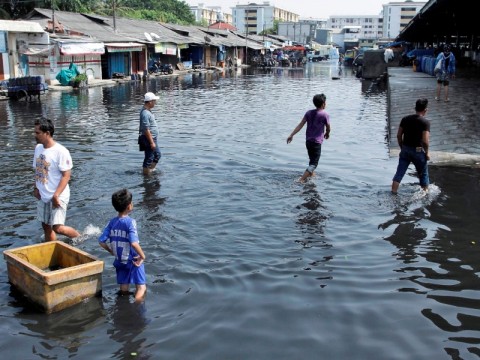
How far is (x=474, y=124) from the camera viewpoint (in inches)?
542

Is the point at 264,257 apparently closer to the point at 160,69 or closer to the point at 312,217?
the point at 312,217

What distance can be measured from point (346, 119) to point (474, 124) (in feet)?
20.1

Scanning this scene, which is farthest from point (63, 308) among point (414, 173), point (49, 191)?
point (414, 173)

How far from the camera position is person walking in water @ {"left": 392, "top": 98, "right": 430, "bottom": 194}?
8398mm

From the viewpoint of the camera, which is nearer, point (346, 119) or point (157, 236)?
point (157, 236)

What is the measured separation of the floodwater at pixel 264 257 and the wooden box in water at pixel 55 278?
12cm

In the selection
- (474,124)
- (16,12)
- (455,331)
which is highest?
(16,12)

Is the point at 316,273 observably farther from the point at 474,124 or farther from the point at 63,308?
the point at 474,124

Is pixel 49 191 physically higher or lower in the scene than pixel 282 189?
higher

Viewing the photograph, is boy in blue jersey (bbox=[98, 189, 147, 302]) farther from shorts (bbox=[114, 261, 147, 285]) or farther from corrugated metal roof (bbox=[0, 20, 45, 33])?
corrugated metal roof (bbox=[0, 20, 45, 33])

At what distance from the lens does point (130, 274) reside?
5301mm

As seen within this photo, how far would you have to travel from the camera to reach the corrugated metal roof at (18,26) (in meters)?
29.0

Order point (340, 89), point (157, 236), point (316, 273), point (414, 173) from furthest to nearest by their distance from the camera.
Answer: point (340, 89), point (414, 173), point (157, 236), point (316, 273)

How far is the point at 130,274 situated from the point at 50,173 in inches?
66.4
